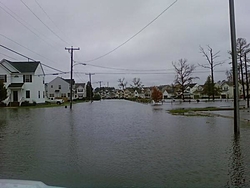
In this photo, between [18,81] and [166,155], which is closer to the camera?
[166,155]

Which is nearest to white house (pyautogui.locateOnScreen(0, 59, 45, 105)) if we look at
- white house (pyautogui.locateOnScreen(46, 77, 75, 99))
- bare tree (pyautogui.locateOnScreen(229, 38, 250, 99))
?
bare tree (pyautogui.locateOnScreen(229, 38, 250, 99))

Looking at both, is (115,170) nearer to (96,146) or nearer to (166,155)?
(166,155)

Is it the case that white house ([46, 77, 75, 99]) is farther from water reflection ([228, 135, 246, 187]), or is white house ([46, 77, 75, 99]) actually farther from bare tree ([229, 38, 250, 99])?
water reflection ([228, 135, 246, 187])

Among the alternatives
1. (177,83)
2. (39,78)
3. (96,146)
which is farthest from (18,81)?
(96,146)

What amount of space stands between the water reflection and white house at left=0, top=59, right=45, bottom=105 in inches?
1632

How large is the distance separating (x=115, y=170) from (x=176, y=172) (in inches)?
51.4

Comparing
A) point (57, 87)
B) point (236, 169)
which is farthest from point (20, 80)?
point (57, 87)

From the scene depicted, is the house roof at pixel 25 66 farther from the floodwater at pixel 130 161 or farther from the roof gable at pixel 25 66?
the floodwater at pixel 130 161

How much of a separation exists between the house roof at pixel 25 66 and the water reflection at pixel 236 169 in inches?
1680

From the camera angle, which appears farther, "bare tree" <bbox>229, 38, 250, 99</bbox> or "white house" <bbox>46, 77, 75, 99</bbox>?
"white house" <bbox>46, 77, 75, 99</bbox>

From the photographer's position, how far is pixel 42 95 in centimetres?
5138

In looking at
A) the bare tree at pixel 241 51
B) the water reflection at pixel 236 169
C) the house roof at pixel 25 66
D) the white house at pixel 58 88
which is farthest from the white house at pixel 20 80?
the white house at pixel 58 88

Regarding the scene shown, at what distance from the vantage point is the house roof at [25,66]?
47.0 m

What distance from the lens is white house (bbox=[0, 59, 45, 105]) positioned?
45.3 metres
